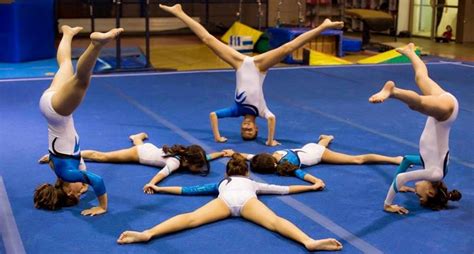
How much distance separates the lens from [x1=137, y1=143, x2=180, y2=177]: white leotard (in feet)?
17.2

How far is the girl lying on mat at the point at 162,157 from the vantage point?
17.2 feet

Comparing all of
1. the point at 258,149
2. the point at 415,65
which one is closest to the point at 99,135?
the point at 258,149

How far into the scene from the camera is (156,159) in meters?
5.44

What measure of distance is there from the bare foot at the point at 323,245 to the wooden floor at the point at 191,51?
8.13 m

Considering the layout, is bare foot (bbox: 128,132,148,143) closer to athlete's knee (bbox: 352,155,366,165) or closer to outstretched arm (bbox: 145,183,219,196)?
outstretched arm (bbox: 145,183,219,196)

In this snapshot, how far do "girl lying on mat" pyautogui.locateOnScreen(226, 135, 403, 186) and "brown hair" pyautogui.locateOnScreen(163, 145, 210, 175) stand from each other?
16.1 inches

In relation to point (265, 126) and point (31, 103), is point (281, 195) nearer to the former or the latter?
point (265, 126)

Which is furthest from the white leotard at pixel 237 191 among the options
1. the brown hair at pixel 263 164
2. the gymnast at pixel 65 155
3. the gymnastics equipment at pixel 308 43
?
the gymnastics equipment at pixel 308 43

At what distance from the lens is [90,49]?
3.99 metres

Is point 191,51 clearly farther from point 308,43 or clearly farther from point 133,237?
point 133,237

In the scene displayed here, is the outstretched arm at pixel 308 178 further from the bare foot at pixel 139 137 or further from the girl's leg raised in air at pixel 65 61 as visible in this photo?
the girl's leg raised in air at pixel 65 61

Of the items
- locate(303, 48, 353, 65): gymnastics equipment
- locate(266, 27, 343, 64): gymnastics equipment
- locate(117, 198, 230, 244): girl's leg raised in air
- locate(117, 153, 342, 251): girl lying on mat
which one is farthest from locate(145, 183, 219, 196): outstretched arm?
locate(266, 27, 343, 64): gymnastics equipment

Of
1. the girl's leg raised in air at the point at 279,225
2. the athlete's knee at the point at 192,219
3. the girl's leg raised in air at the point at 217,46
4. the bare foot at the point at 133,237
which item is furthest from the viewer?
the girl's leg raised in air at the point at 217,46

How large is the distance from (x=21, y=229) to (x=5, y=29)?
26.8ft
